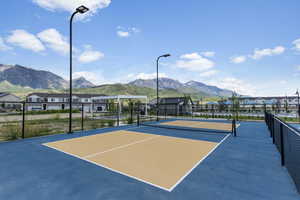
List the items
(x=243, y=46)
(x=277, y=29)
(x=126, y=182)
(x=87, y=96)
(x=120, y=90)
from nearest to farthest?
1. (x=126, y=182)
2. (x=277, y=29)
3. (x=243, y=46)
4. (x=87, y=96)
5. (x=120, y=90)

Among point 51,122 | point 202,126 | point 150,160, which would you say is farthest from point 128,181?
point 51,122

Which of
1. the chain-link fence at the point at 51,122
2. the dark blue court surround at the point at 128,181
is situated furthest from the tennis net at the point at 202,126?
the dark blue court surround at the point at 128,181

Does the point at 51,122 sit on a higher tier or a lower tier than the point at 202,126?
lower

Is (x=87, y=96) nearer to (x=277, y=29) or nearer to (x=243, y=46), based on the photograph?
(x=243, y=46)

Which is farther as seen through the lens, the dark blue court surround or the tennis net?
the tennis net

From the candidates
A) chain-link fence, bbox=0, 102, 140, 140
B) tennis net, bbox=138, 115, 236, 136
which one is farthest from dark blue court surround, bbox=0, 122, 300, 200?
tennis net, bbox=138, 115, 236, 136

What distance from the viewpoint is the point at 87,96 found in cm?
6094

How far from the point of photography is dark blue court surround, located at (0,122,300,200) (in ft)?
9.08

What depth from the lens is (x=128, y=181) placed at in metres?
3.30

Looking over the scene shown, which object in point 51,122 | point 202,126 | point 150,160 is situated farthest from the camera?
point 51,122

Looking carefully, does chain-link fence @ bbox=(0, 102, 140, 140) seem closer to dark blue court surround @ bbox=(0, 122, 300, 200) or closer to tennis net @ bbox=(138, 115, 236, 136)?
tennis net @ bbox=(138, 115, 236, 136)

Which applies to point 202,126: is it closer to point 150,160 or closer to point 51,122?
point 150,160

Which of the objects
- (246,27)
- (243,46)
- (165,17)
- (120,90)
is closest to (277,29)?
(246,27)

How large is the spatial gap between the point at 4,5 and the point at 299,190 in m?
18.1
